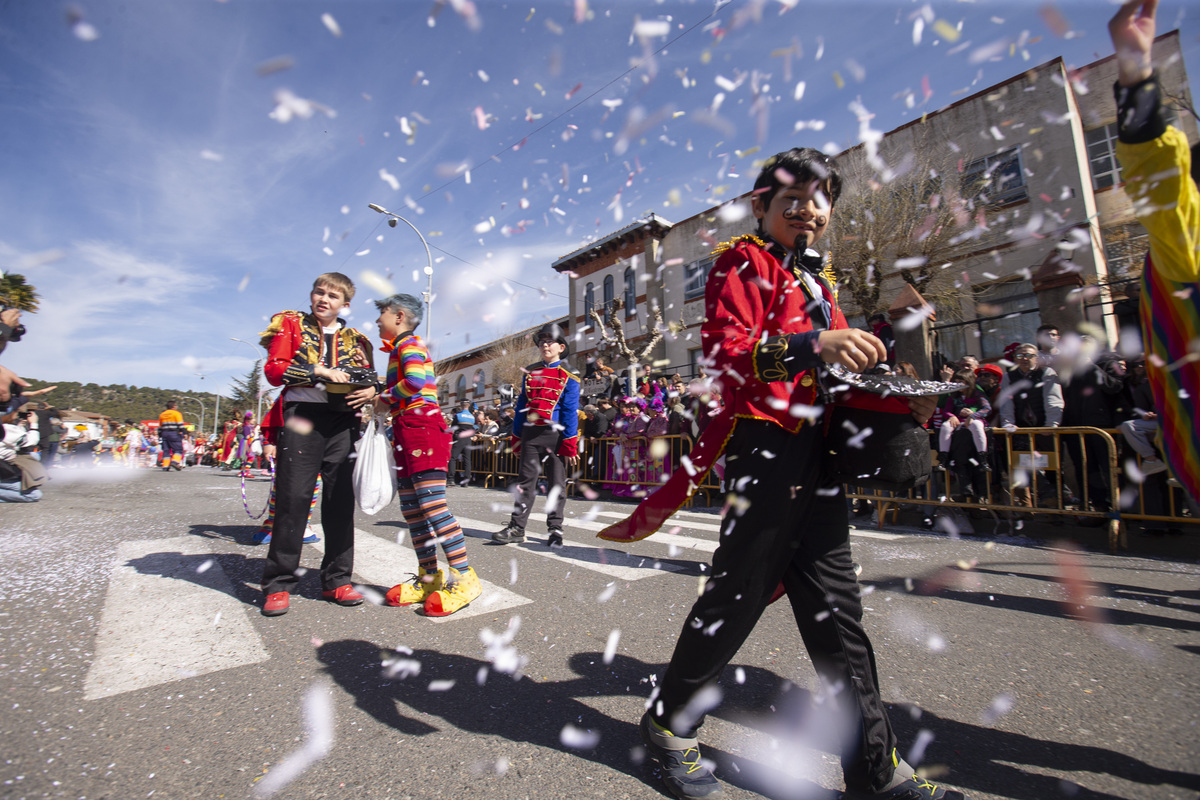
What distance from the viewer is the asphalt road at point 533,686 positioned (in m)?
1.68

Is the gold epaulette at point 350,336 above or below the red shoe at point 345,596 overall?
above

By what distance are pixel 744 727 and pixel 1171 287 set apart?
1807 millimetres

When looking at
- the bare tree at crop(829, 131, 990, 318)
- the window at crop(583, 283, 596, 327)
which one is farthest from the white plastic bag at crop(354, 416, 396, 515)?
the window at crop(583, 283, 596, 327)

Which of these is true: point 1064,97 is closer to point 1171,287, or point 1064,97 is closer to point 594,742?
point 1171,287

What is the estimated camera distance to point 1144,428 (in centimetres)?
473

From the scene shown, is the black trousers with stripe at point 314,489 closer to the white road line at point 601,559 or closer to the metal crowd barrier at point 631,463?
the white road line at point 601,559

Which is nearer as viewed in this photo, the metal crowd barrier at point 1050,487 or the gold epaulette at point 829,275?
the gold epaulette at point 829,275

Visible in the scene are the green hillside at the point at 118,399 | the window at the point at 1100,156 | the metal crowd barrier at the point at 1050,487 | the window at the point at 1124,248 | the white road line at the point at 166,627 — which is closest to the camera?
the white road line at the point at 166,627

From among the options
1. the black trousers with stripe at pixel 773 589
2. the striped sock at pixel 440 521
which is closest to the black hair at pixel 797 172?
the black trousers with stripe at pixel 773 589

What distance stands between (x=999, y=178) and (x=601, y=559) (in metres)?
14.2

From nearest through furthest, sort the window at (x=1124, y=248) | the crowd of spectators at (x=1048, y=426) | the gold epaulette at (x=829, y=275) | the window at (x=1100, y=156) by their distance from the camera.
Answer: the gold epaulette at (x=829, y=275) < the crowd of spectators at (x=1048, y=426) < the window at (x=1124, y=248) < the window at (x=1100, y=156)

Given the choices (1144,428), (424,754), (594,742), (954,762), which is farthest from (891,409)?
(1144,428)

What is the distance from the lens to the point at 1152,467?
4.98 m

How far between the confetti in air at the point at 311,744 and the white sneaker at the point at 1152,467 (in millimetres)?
6469
